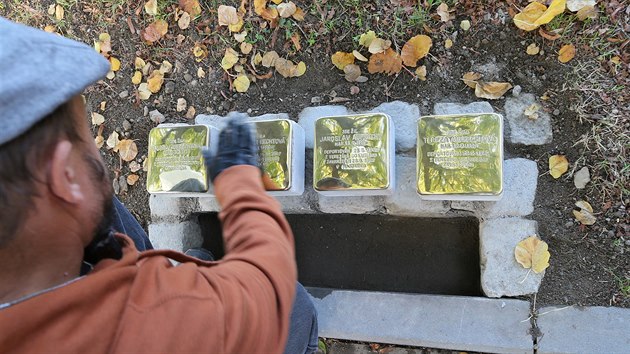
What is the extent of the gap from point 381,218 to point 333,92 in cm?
59

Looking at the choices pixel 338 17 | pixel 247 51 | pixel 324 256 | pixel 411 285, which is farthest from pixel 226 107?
pixel 411 285

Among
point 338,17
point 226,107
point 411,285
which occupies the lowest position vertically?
point 411,285

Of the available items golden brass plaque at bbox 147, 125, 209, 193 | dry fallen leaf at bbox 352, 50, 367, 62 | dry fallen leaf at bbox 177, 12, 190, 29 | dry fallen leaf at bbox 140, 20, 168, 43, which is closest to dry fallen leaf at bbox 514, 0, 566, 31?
dry fallen leaf at bbox 352, 50, 367, 62

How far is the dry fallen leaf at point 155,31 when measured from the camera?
2225mm

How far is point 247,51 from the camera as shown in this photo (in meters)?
2.11

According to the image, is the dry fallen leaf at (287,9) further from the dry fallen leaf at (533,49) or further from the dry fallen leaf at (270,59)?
the dry fallen leaf at (533,49)

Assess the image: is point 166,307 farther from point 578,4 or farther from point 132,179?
point 578,4

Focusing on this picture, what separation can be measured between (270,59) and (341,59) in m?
0.32

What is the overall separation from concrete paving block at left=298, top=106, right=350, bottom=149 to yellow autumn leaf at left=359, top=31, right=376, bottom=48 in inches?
10.8

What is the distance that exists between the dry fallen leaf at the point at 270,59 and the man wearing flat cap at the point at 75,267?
1.14m

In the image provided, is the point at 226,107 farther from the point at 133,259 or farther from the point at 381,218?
the point at 133,259

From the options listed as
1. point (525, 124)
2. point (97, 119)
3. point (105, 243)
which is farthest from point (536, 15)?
point (97, 119)

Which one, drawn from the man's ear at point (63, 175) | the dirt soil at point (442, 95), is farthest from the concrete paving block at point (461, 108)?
the man's ear at point (63, 175)

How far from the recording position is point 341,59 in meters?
1.98
